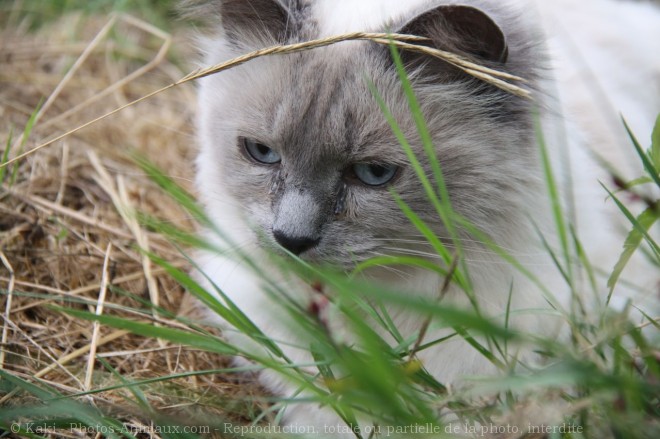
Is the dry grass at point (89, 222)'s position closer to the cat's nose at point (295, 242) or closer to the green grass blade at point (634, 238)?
the cat's nose at point (295, 242)

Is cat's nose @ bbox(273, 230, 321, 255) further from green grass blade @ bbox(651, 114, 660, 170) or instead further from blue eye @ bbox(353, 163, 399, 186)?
green grass blade @ bbox(651, 114, 660, 170)

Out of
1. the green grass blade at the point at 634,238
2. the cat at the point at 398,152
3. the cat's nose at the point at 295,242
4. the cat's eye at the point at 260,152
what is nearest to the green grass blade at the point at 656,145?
the green grass blade at the point at 634,238

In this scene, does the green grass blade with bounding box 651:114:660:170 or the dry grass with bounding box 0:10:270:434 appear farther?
the dry grass with bounding box 0:10:270:434

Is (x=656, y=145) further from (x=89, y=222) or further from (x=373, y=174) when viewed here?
(x=89, y=222)

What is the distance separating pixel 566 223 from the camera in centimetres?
173

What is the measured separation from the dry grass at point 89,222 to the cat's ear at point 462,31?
85cm

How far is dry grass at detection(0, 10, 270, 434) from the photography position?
193 cm

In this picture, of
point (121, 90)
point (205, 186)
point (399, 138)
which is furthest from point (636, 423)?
point (121, 90)

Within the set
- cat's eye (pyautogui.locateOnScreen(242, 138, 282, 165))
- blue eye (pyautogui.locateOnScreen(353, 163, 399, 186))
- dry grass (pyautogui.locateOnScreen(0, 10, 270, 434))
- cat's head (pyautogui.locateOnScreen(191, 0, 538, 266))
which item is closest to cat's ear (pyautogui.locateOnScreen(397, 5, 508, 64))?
cat's head (pyautogui.locateOnScreen(191, 0, 538, 266))

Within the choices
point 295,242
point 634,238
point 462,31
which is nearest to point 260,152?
point 295,242

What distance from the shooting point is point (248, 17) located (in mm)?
1911

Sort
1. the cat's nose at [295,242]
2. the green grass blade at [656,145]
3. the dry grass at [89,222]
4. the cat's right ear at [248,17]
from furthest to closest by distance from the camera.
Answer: the dry grass at [89,222] → the cat's right ear at [248,17] → the cat's nose at [295,242] → the green grass blade at [656,145]

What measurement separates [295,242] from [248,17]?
0.69 m

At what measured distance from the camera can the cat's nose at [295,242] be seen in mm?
1636
